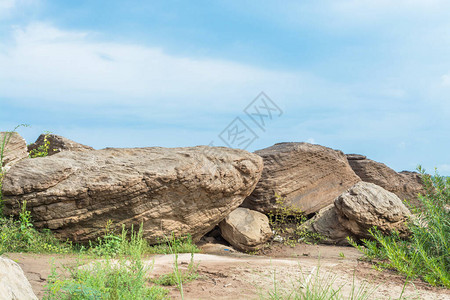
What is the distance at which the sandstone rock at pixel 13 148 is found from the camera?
935 centimetres

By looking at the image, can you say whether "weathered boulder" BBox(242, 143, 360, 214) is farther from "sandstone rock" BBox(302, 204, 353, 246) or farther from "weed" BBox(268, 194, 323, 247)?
"sandstone rock" BBox(302, 204, 353, 246)

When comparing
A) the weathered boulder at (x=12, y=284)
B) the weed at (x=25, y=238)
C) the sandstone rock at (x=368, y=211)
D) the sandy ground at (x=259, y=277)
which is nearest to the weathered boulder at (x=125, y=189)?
the weed at (x=25, y=238)

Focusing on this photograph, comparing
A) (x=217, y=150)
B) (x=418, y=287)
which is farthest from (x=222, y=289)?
(x=217, y=150)

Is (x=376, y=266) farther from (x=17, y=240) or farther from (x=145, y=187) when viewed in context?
(x=17, y=240)

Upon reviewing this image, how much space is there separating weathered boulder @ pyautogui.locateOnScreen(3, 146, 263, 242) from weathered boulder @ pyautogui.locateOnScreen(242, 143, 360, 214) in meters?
2.40

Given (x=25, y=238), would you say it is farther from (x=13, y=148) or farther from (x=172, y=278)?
(x=172, y=278)

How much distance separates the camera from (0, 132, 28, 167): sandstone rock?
9.35m

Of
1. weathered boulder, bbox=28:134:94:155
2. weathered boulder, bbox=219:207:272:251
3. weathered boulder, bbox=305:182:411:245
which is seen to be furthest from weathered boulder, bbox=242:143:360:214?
weathered boulder, bbox=28:134:94:155

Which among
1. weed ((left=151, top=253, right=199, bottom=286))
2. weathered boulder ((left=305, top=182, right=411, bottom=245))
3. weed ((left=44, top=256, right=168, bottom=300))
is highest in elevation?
weathered boulder ((left=305, top=182, right=411, bottom=245))

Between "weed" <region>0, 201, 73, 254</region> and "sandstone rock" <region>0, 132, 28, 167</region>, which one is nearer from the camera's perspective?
"weed" <region>0, 201, 73, 254</region>

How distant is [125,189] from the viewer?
760 centimetres

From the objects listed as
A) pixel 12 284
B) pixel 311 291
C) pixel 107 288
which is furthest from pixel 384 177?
pixel 12 284

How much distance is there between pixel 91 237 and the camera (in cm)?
777

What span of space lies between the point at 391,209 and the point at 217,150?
15.1 ft
